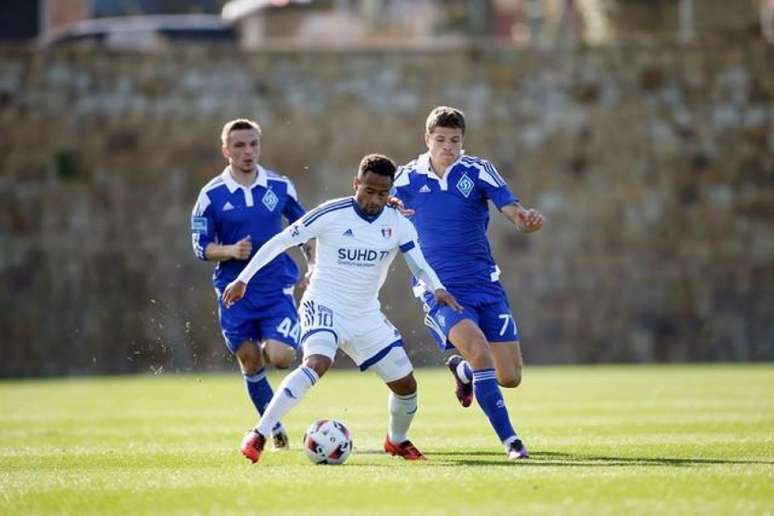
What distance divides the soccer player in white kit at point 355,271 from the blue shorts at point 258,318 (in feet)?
5.55

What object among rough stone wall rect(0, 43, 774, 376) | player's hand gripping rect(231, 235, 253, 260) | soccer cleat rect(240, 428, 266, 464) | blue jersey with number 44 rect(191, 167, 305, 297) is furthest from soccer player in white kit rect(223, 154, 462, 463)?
rough stone wall rect(0, 43, 774, 376)

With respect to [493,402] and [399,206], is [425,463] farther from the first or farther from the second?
[399,206]

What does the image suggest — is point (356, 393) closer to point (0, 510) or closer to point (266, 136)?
point (266, 136)

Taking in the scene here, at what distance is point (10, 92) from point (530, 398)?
13.1 metres

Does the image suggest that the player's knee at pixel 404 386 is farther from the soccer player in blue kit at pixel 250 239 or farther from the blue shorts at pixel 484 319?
the soccer player in blue kit at pixel 250 239

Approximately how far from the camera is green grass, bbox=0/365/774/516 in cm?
872

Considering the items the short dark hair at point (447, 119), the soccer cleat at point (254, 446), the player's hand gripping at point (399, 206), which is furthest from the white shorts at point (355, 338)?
the short dark hair at point (447, 119)

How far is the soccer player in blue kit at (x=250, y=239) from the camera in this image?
12688 millimetres

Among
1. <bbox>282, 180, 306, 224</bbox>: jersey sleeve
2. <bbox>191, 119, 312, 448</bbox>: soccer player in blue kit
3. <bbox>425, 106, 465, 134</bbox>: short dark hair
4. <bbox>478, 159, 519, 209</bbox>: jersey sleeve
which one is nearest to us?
<bbox>425, 106, 465, 134</bbox>: short dark hair

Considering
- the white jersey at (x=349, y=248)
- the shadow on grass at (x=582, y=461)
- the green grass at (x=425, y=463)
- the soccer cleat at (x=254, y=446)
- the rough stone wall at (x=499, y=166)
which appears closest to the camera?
the green grass at (x=425, y=463)

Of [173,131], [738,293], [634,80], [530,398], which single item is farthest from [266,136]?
[530,398]

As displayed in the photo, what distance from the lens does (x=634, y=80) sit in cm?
2861

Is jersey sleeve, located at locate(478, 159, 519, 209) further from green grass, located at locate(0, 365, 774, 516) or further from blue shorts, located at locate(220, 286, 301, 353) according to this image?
blue shorts, located at locate(220, 286, 301, 353)

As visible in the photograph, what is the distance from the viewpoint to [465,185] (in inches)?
462
